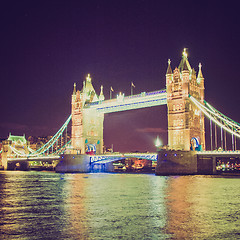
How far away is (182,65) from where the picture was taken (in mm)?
53500

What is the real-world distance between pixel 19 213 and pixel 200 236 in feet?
24.1

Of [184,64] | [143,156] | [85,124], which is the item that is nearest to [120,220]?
[184,64]

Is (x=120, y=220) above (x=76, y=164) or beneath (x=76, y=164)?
beneath

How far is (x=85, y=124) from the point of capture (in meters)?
69.9

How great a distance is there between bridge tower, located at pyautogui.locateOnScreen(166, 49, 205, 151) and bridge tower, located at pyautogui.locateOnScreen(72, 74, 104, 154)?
69.9 feet

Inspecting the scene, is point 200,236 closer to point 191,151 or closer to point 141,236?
point 141,236

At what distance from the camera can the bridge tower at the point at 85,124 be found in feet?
228

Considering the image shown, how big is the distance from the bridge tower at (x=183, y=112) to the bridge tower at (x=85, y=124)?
21.3 m

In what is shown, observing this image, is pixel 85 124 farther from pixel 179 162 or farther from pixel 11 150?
pixel 11 150

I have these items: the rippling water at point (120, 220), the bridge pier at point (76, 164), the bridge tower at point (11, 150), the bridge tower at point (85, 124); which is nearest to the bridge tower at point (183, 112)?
the bridge pier at point (76, 164)

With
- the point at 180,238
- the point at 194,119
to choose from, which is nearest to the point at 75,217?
the point at 180,238

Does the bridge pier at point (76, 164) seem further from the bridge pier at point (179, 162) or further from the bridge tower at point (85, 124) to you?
the bridge pier at point (179, 162)

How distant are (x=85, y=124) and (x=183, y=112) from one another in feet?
81.1

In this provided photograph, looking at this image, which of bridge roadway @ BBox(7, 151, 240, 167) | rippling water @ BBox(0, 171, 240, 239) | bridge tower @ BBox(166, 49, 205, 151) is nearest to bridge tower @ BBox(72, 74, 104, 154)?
bridge roadway @ BBox(7, 151, 240, 167)
